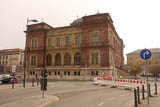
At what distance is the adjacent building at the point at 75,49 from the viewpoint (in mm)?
38166

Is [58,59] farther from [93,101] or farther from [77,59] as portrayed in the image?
[93,101]

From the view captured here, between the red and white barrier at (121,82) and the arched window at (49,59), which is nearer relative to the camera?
the red and white barrier at (121,82)

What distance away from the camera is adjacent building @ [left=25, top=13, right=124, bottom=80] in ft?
125

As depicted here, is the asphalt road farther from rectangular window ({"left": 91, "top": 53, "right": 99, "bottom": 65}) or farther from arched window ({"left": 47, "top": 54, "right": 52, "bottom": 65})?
arched window ({"left": 47, "top": 54, "right": 52, "bottom": 65})

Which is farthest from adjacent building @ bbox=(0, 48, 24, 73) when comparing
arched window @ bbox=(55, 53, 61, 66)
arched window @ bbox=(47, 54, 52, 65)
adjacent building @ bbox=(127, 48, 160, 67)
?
adjacent building @ bbox=(127, 48, 160, 67)

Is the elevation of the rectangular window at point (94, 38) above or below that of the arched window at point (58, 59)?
above

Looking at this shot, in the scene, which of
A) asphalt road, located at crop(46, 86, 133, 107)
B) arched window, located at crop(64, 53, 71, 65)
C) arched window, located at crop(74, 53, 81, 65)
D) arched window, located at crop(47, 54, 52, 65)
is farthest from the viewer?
arched window, located at crop(47, 54, 52, 65)

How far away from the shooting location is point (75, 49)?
42031 millimetres

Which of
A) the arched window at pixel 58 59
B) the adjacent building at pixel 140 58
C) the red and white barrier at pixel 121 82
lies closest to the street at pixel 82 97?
the red and white barrier at pixel 121 82

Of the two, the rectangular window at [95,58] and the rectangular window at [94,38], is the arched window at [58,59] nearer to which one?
the rectangular window at [95,58]

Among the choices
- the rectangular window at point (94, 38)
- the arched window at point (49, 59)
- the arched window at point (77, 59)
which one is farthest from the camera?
the arched window at point (49, 59)

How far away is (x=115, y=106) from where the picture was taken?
830cm

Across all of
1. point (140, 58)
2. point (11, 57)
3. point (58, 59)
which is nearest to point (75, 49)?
point (58, 59)

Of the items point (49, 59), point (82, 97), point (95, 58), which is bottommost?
point (82, 97)
